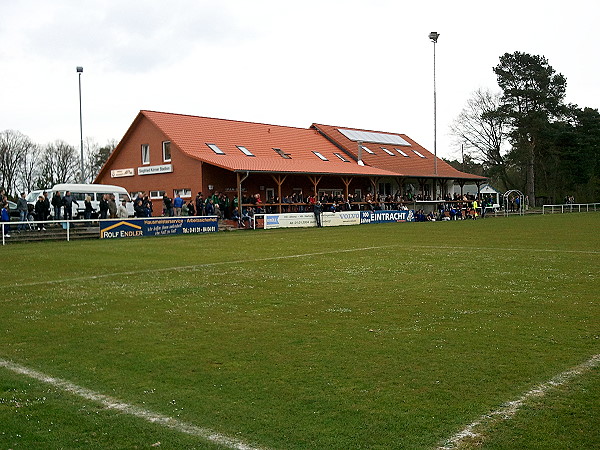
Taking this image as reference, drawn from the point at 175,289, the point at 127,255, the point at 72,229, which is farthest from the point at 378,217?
the point at 175,289

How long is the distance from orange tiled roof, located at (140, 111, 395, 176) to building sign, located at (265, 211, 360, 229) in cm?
291

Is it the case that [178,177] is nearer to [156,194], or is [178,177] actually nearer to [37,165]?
[156,194]

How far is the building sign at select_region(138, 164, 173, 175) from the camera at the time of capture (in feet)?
128

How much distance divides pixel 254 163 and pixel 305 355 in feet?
104

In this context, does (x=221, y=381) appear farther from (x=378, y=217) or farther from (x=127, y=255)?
(x=378, y=217)

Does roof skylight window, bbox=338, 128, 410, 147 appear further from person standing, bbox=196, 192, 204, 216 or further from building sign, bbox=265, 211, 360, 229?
person standing, bbox=196, 192, 204, 216

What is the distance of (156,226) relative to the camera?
28422mm

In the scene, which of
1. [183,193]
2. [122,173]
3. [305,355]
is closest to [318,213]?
[183,193]

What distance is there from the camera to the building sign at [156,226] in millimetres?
26781

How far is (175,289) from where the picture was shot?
10633 millimetres

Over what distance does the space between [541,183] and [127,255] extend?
70.0 meters

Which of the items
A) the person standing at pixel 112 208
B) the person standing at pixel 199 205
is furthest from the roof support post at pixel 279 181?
the person standing at pixel 112 208

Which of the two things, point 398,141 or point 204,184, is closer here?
point 204,184

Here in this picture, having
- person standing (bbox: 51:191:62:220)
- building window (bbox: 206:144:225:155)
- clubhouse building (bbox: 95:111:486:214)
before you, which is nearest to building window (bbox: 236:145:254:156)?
clubhouse building (bbox: 95:111:486:214)
